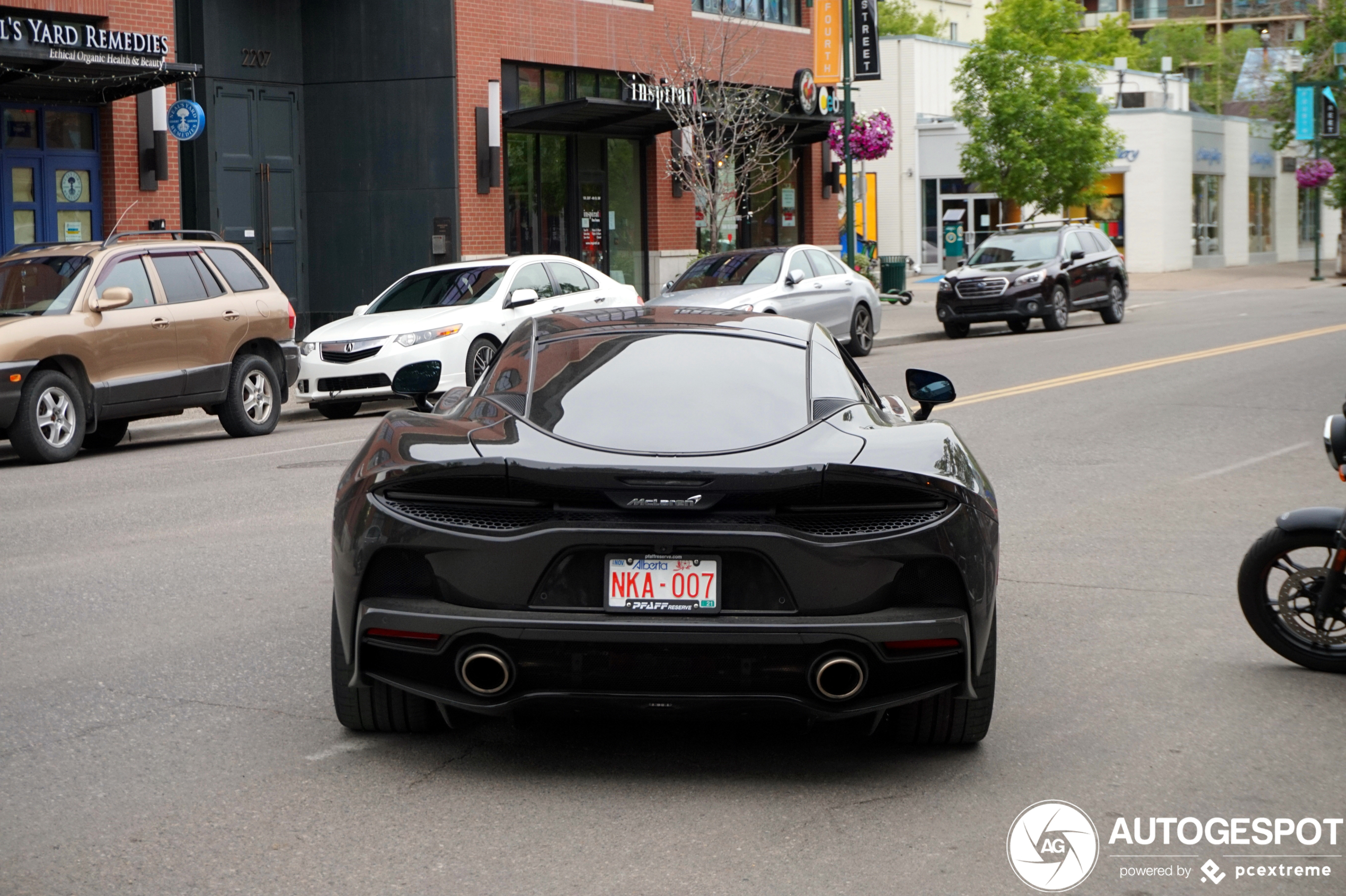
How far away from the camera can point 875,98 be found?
56188mm

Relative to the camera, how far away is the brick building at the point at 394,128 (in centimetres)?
2564

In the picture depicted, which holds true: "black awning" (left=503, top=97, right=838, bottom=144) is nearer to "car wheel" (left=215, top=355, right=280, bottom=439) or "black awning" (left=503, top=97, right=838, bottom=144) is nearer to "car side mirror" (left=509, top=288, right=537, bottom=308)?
"car side mirror" (left=509, top=288, right=537, bottom=308)

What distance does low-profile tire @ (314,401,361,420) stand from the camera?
17.3 meters

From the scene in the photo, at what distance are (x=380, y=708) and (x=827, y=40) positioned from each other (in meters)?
30.2

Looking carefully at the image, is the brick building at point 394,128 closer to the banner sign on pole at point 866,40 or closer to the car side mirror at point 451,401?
the banner sign on pole at point 866,40

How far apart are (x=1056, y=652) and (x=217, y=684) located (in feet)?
10.6

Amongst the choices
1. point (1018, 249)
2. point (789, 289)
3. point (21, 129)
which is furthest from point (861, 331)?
point (21, 129)

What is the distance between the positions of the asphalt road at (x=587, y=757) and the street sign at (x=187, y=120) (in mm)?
13189

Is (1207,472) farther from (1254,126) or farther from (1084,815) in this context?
(1254,126)

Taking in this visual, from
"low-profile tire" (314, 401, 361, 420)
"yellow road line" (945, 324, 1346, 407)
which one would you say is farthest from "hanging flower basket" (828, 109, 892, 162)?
"low-profile tire" (314, 401, 361, 420)

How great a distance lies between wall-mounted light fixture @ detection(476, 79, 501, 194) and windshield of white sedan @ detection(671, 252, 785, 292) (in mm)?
6159

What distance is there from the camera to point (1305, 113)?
48.8m

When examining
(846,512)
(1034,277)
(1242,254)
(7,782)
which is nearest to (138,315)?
(7,782)

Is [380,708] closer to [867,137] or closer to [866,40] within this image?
[866,40]
